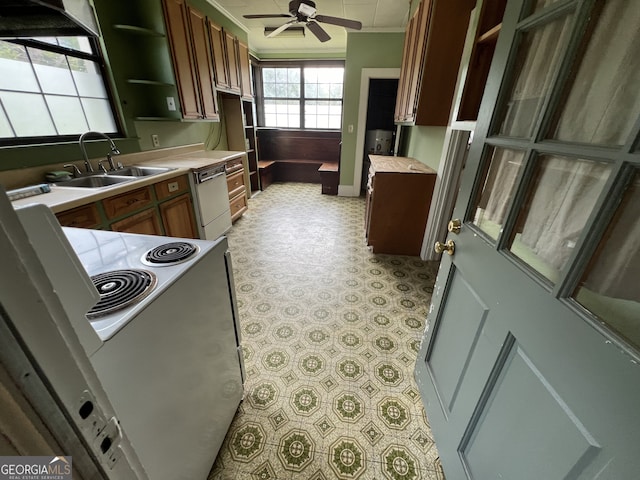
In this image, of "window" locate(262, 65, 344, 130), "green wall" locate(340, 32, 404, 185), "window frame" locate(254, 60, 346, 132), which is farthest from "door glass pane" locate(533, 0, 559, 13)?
"window" locate(262, 65, 344, 130)

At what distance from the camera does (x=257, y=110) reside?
18.8 feet

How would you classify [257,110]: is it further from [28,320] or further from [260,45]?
[28,320]

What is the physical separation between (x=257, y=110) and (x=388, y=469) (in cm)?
630

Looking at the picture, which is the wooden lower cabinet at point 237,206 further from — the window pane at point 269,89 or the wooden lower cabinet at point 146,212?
the window pane at point 269,89

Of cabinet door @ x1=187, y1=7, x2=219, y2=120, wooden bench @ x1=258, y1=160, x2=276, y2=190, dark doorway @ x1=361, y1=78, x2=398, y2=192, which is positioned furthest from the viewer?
wooden bench @ x1=258, y1=160, x2=276, y2=190

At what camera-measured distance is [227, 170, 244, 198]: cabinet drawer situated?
3.38 m

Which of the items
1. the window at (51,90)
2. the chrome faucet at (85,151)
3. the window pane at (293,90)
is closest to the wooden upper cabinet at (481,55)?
the chrome faucet at (85,151)

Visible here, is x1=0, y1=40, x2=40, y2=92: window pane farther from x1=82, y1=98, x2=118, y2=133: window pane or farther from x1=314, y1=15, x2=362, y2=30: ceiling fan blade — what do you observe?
x1=314, y1=15, x2=362, y2=30: ceiling fan blade

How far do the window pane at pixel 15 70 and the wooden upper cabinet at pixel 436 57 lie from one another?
3.01 meters

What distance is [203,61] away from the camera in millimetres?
2922

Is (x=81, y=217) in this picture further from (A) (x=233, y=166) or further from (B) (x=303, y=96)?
(B) (x=303, y=96)

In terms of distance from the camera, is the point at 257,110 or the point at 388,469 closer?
the point at 388,469

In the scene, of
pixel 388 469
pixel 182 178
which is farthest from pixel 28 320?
pixel 182 178

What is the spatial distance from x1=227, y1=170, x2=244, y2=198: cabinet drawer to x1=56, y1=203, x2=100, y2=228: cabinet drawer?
180 centimetres
